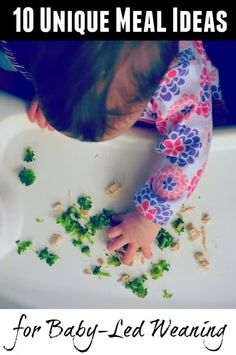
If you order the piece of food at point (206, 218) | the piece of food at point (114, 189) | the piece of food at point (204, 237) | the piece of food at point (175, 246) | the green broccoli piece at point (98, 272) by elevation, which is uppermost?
the piece of food at point (114, 189)

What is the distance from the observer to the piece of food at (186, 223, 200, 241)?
0.66 meters

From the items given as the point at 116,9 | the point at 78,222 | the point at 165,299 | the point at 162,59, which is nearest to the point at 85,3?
the point at 116,9

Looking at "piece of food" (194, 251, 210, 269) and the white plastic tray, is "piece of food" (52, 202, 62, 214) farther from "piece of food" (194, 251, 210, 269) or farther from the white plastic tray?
"piece of food" (194, 251, 210, 269)

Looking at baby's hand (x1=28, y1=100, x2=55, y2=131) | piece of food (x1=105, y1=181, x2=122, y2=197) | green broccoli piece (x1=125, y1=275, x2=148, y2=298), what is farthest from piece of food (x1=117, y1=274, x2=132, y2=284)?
baby's hand (x1=28, y1=100, x2=55, y2=131)

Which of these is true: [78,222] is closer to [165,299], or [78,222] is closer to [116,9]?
[165,299]

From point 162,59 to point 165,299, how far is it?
0.34 metres

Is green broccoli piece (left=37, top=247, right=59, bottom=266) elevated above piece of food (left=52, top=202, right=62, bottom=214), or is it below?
below

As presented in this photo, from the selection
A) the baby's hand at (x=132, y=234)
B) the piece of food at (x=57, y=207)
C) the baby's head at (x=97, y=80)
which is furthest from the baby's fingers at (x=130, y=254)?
the baby's head at (x=97, y=80)

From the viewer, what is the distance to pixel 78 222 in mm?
659

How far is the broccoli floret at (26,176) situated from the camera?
645 millimetres

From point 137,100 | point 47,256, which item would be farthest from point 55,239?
point 137,100

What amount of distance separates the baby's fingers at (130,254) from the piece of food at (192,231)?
7cm

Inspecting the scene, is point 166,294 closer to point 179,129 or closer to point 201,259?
point 201,259

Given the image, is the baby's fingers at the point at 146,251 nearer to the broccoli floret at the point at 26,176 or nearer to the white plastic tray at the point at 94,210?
the white plastic tray at the point at 94,210
